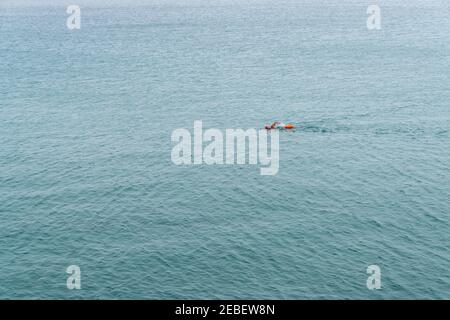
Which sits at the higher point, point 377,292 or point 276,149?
point 276,149

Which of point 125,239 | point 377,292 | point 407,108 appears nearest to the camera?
point 377,292

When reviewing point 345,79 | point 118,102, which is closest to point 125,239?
point 118,102

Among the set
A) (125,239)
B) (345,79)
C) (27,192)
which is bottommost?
(125,239)

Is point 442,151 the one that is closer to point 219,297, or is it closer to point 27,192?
point 219,297

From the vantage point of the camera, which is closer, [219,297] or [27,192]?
[219,297]

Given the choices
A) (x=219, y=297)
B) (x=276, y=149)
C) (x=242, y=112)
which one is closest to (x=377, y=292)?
(x=219, y=297)
